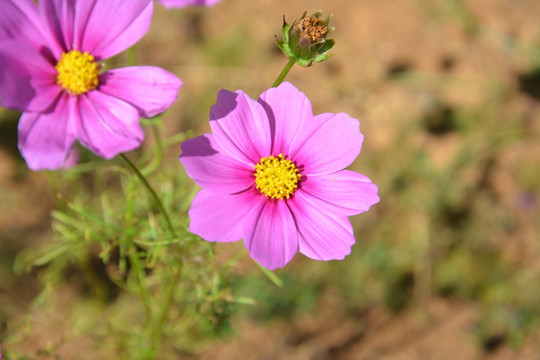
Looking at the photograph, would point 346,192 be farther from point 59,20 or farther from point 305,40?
point 59,20

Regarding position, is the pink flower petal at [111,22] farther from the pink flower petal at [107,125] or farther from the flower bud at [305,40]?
the flower bud at [305,40]

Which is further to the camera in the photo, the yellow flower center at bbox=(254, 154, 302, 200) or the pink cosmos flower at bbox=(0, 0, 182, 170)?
the yellow flower center at bbox=(254, 154, 302, 200)

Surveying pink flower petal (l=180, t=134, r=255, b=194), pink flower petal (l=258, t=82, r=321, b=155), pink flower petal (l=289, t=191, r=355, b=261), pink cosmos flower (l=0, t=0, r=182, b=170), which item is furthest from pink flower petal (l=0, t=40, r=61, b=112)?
pink flower petal (l=289, t=191, r=355, b=261)

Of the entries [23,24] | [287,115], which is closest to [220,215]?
[287,115]

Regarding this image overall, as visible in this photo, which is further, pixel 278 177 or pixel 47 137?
pixel 278 177

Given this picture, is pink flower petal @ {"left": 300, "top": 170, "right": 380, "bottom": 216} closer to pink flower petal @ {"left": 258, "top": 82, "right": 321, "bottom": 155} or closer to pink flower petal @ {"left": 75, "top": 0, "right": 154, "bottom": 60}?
pink flower petal @ {"left": 258, "top": 82, "right": 321, "bottom": 155}

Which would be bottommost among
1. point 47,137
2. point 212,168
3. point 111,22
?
point 47,137
